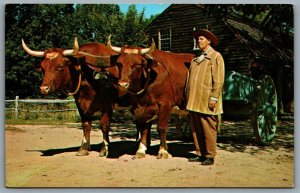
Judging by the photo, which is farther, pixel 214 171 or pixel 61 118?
pixel 61 118

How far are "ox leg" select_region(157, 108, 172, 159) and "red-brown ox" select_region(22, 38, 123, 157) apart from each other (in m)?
0.70

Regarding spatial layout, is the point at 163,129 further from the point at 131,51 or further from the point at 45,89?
the point at 45,89

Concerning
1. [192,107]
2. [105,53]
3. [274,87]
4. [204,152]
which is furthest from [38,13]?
[274,87]

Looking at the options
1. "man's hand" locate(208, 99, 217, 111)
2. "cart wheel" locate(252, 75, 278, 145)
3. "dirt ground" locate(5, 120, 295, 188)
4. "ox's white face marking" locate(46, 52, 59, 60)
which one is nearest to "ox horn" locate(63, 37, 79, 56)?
"ox's white face marking" locate(46, 52, 59, 60)

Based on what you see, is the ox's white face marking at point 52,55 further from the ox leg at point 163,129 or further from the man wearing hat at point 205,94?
the man wearing hat at point 205,94

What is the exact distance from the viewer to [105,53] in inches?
268

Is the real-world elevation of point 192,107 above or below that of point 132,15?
below

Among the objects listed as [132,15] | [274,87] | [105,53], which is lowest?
[274,87]

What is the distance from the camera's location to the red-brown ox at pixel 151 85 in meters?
6.37

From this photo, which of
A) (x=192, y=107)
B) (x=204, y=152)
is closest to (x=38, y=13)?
(x=192, y=107)

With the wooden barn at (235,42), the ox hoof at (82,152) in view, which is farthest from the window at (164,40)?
the ox hoof at (82,152)

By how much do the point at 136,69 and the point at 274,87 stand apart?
211cm

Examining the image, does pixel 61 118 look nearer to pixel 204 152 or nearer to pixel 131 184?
pixel 131 184

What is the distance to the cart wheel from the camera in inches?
273
